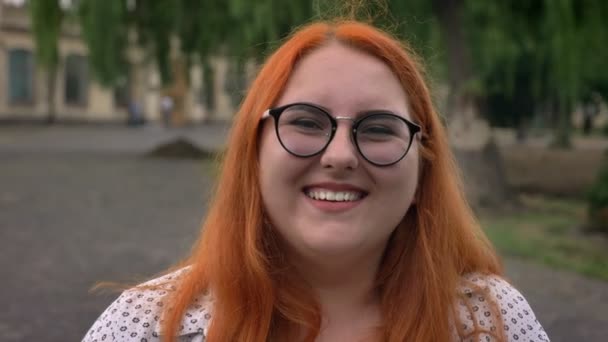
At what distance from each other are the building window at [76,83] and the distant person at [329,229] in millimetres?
36430

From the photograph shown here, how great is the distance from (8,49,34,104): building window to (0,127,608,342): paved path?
823 inches

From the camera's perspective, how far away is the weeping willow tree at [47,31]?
468 inches

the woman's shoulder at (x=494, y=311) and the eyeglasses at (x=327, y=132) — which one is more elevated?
the eyeglasses at (x=327, y=132)

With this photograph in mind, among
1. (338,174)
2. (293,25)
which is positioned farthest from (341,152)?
(293,25)

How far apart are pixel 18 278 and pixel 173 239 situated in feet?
7.15

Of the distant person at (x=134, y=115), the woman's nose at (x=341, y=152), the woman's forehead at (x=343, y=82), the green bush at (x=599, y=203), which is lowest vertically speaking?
the distant person at (x=134, y=115)

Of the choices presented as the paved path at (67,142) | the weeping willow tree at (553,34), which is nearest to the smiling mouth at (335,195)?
the weeping willow tree at (553,34)

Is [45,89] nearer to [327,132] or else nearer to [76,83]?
[76,83]

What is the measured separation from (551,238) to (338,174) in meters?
7.54

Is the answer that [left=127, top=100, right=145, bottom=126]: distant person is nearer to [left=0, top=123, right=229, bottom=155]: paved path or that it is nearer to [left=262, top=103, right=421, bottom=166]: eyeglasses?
[left=0, top=123, right=229, bottom=155]: paved path

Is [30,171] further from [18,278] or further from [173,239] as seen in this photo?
[18,278]

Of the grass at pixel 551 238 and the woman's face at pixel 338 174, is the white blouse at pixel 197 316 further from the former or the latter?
the grass at pixel 551 238

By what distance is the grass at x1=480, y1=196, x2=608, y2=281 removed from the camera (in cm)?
730

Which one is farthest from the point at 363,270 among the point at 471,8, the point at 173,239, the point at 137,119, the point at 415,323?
the point at 137,119
